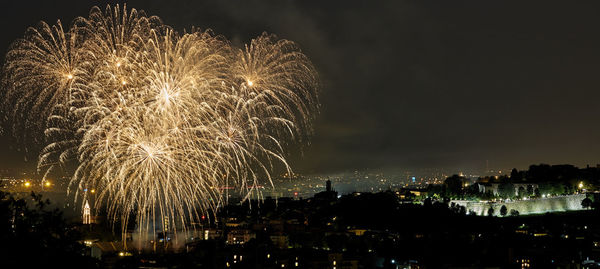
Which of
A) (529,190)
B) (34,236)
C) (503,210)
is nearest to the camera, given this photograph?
(34,236)

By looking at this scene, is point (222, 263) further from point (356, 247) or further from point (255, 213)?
point (255, 213)

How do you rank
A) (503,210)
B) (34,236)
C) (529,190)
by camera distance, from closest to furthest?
1. (34,236)
2. (503,210)
3. (529,190)

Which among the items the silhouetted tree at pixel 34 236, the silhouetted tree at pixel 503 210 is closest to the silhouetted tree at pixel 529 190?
the silhouetted tree at pixel 503 210

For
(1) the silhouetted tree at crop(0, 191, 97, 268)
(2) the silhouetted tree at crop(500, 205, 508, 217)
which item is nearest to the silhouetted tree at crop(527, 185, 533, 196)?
(2) the silhouetted tree at crop(500, 205, 508, 217)

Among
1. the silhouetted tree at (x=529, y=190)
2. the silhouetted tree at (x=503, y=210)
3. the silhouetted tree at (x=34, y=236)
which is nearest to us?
the silhouetted tree at (x=34, y=236)

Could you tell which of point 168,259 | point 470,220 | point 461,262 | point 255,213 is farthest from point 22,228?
point 255,213

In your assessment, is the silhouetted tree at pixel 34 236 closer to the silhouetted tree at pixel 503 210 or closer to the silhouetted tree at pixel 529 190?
the silhouetted tree at pixel 503 210

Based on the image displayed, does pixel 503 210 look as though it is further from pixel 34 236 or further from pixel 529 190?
pixel 34 236

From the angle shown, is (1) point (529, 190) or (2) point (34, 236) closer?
(2) point (34, 236)

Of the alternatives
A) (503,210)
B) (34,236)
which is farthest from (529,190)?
(34,236)

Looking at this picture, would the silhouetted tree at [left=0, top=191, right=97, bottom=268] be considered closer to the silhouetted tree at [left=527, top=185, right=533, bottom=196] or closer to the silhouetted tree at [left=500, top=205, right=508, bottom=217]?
the silhouetted tree at [left=500, top=205, right=508, bottom=217]

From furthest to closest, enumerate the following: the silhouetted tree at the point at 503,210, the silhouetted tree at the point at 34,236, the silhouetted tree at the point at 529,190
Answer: the silhouetted tree at the point at 529,190, the silhouetted tree at the point at 503,210, the silhouetted tree at the point at 34,236
